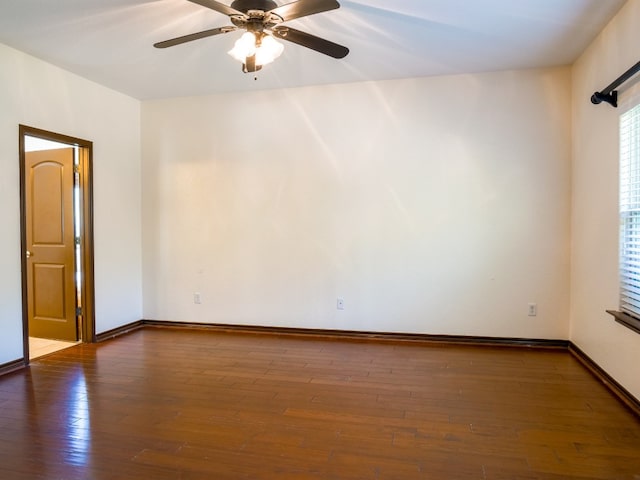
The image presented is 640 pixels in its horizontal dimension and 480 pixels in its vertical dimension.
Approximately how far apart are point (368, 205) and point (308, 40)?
2120mm

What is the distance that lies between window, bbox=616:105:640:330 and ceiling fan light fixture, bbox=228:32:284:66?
232cm

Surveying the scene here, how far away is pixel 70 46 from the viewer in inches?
133

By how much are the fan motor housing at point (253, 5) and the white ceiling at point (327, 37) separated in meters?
0.53

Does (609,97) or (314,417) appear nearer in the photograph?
(314,417)

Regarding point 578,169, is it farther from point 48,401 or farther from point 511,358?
point 48,401

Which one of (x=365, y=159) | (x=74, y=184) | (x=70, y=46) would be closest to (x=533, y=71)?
(x=365, y=159)

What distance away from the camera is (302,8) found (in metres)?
2.16

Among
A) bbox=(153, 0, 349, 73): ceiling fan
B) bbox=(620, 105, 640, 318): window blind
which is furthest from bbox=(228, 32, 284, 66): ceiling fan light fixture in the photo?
bbox=(620, 105, 640, 318): window blind

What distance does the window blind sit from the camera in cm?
272

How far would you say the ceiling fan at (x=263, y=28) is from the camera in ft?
7.07

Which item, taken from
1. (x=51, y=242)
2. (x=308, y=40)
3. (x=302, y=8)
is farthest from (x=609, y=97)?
(x=51, y=242)

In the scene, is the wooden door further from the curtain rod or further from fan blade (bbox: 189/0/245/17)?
the curtain rod

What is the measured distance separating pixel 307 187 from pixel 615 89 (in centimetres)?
271

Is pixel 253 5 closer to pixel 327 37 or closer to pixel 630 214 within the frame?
pixel 327 37
